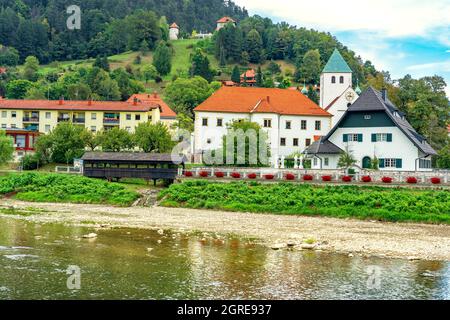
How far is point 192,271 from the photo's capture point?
66.4 ft

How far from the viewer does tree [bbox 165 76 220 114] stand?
12850cm

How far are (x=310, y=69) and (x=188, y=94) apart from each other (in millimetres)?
46553

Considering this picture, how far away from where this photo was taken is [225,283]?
730 inches

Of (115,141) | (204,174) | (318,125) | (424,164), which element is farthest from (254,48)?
(204,174)

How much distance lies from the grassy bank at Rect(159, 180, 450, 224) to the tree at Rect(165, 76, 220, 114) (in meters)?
79.8

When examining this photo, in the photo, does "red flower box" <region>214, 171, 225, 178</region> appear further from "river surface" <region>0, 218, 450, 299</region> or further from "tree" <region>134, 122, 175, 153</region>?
"river surface" <region>0, 218, 450, 299</region>

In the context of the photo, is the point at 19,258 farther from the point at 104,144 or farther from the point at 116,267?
the point at 104,144

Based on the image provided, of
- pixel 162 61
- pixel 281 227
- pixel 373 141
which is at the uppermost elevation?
pixel 162 61

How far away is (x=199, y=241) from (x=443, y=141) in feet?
180

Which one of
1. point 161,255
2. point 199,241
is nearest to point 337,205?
point 199,241

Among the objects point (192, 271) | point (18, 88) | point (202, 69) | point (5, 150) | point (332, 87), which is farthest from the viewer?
point (202, 69)

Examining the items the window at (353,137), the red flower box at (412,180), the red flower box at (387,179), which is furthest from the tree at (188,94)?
the red flower box at (412,180)

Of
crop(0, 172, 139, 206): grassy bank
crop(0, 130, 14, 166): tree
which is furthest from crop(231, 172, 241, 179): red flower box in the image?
crop(0, 130, 14, 166): tree

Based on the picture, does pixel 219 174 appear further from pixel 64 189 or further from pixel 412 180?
pixel 412 180
